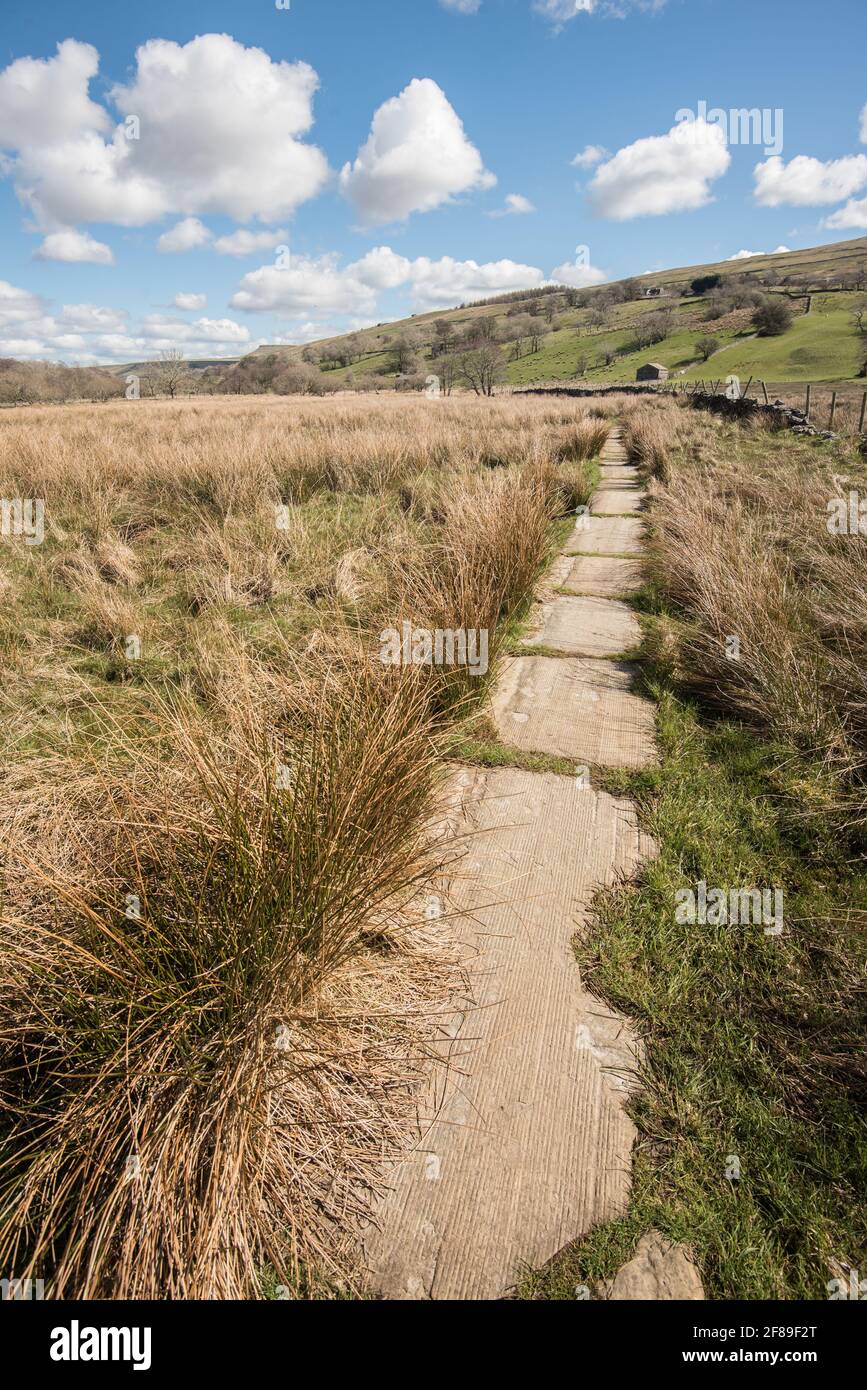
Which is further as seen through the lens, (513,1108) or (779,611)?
(779,611)

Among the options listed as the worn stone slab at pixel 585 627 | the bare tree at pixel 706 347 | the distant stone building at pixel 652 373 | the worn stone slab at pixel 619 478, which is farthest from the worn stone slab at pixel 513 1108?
the bare tree at pixel 706 347

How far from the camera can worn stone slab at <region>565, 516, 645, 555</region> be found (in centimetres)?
566

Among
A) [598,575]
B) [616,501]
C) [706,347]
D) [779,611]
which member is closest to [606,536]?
[598,575]

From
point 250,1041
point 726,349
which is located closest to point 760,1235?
point 250,1041

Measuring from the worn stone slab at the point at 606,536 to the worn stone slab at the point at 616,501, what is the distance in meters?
0.40

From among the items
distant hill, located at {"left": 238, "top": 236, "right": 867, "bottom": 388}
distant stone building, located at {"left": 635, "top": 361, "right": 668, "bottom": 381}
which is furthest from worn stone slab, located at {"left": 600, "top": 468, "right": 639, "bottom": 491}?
distant stone building, located at {"left": 635, "top": 361, "right": 668, "bottom": 381}

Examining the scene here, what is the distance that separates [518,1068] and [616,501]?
7.72m

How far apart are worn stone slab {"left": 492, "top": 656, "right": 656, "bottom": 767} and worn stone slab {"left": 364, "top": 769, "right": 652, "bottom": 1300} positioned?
0.67 metres

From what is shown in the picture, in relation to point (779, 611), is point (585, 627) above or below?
below

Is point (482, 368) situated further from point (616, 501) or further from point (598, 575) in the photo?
point (598, 575)

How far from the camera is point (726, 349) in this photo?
5106 centimetres

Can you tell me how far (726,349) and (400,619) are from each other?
62805 mm

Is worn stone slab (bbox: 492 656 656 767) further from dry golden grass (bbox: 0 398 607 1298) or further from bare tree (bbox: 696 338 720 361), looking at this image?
bare tree (bbox: 696 338 720 361)

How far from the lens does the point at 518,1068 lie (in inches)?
54.8
